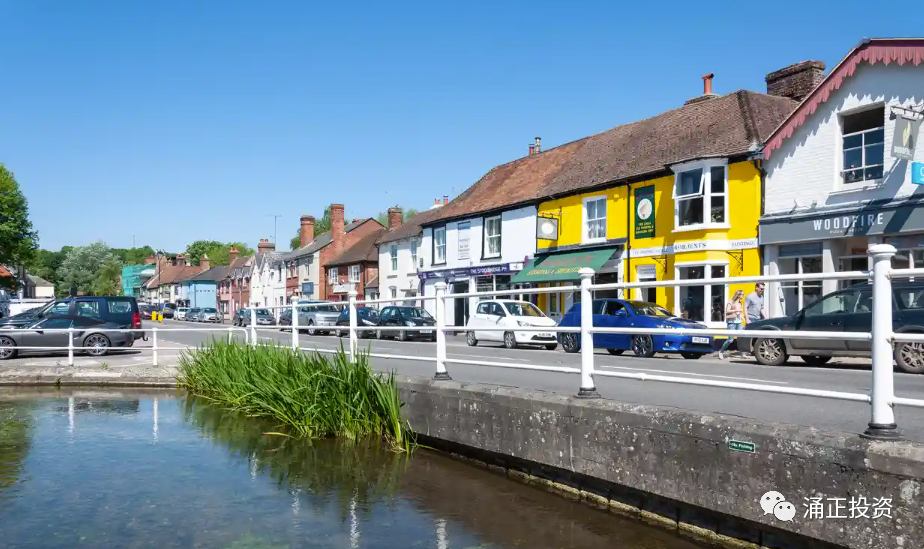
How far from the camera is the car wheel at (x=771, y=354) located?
14.7m

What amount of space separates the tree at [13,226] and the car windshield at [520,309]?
158 feet

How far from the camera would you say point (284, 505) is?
22.5 feet

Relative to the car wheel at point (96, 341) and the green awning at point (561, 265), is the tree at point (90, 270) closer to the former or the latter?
the green awning at point (561, 265)

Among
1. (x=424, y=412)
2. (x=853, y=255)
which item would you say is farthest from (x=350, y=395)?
(x=853, y=255)

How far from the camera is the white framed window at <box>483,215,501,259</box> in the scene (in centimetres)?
3597

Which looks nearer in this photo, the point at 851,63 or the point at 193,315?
the point at 851,63

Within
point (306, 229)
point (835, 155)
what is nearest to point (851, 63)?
point (835, 155)

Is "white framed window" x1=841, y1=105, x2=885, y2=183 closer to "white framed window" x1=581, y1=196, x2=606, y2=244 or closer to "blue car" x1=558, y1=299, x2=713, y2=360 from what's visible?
"blue car" x1=558, y1=299, x2=713, y2=360

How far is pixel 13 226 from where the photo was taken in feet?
189

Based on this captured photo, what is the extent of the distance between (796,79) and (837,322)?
50.6 ft

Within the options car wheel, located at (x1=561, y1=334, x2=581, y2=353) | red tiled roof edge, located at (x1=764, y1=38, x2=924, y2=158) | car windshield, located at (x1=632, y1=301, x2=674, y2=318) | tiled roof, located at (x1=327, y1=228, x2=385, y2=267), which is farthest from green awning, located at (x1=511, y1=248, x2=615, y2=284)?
tiled roof, located at (x1=327, y1=228, x2=385, y2=267)

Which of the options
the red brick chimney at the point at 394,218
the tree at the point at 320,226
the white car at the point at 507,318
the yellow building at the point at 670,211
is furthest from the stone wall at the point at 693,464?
the tree at the point at 320,226

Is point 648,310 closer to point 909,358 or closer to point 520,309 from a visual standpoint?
point 520,309

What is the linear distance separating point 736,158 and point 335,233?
4338 centimetres
